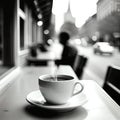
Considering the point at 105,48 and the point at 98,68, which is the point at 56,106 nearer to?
the point at 98,68

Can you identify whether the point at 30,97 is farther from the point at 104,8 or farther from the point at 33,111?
the point at 104,8

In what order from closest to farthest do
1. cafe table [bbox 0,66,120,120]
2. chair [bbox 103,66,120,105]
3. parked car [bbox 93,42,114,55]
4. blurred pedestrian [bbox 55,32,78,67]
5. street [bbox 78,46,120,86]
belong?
cafe table [bbox 0,66,120,120] → chair [bbox 103,66,120,105] → blurred pedestrian [bbox 55,32,78,67] → street [bbox 78,46,120,86] → parked car [bbox 93,42,114,55]

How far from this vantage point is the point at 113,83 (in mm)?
1607

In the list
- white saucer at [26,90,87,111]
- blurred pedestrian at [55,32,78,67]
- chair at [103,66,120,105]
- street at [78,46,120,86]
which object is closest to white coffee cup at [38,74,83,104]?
white saucer at [26,90,87,111]

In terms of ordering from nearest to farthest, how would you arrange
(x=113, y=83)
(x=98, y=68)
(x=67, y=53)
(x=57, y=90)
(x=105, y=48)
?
(x=57, y=90) < (x=113, y=83) < (x=67, y=53) < (x=98, y=68) < (x=105, y=48)

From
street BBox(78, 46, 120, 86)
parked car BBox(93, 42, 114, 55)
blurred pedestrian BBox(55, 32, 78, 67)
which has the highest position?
blurred pedestrian BBox(55, 32, 78, 67)

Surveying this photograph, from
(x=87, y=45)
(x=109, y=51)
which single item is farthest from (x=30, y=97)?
(x=87, y=45)

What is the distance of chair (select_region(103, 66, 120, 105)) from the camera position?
150cm

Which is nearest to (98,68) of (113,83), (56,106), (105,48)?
(105,48)

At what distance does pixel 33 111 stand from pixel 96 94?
0.42 meters

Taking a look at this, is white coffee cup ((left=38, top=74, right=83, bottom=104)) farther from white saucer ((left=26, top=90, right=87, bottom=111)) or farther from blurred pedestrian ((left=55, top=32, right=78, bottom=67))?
blurred pedestrian ((left=55, top=32, right=78, bottom=67))

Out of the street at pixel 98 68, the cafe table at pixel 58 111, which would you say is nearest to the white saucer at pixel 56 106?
the cafe table at pixel 58 111

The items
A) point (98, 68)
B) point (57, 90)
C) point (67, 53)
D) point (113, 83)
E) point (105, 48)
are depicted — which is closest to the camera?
point (57, 90)

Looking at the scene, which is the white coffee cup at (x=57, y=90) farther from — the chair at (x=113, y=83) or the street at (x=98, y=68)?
the street at (x=98, y=68)
